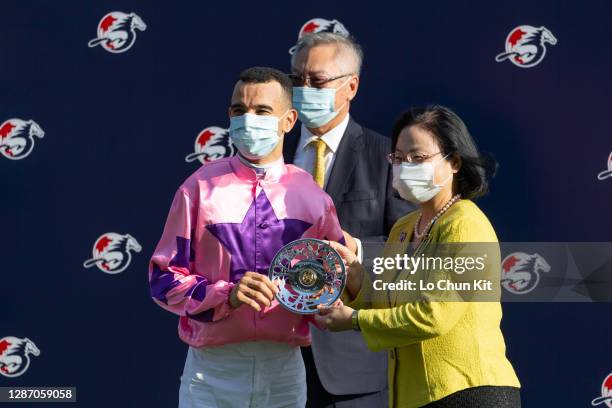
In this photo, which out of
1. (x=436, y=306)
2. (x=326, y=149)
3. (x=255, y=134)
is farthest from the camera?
(x=326, y=149)

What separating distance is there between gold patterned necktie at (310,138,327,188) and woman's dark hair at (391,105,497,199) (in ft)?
2.86

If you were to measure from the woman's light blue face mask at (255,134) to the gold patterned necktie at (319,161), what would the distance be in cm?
68

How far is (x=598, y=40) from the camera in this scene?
4.93m

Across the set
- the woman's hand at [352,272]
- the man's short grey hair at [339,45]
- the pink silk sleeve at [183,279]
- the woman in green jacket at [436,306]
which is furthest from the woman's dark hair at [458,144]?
the man's short grey hair at [339,45]

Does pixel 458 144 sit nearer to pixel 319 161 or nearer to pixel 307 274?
pixel 307 274

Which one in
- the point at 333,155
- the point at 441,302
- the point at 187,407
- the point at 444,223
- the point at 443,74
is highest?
the point at 443,74

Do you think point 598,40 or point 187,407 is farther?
point 598,40

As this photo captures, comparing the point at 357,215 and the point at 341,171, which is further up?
the point at 341,171

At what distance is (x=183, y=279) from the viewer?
3568 millimetres

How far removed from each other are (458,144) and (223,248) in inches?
29.5

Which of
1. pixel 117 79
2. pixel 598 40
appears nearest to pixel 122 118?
pixel 117 79

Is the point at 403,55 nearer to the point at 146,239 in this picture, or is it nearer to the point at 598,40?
the point at 598,40

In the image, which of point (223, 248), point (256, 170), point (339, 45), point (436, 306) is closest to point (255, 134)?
point (256, 170)

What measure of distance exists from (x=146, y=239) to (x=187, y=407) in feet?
5.03
